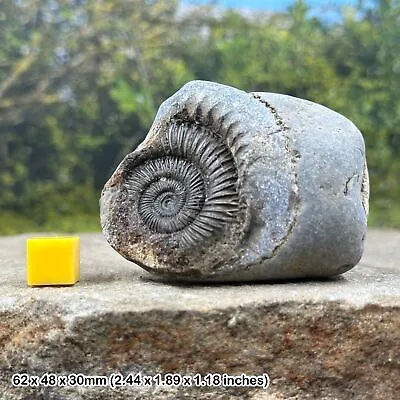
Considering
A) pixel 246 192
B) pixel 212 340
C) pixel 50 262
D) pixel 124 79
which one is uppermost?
pixel 124 79

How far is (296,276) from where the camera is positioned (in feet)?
7.70

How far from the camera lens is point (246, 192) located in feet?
7.43

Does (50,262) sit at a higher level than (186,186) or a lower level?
lower

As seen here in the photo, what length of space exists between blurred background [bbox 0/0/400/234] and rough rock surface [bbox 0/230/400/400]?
381 centimetres

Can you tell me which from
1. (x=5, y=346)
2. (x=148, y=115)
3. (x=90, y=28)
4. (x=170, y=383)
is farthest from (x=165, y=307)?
(x=90, y=28)

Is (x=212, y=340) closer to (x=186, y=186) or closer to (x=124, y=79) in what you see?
(x=186, y=186)

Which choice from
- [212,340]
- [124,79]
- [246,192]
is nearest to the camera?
[212,340]

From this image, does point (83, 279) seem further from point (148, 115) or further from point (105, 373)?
point (148, 115)

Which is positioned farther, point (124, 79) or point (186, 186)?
point (124, 79)

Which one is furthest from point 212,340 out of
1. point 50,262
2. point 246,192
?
point 50,262

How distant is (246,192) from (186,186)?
235mm

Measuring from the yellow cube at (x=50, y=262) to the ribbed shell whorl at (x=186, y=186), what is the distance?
31cm

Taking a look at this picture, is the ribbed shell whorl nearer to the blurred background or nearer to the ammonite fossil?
the ammonite fossil

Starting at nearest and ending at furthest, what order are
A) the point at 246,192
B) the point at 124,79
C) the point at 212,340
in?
the point at 212,340 → the point at 246,192 → the point at 124,79
